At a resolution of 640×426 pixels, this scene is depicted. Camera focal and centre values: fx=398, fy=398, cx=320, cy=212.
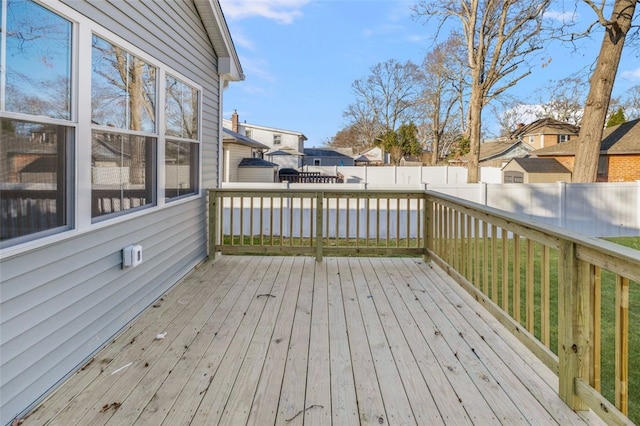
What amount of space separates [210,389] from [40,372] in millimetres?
877

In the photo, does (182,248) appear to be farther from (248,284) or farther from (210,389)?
(210,389)

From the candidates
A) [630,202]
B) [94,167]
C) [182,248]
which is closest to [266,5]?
[182,248]

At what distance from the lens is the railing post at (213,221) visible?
17.3ft

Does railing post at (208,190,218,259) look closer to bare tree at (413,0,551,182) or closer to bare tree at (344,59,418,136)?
bare tree at (413,0,551,182)

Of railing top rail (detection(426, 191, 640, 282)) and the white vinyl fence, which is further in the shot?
the white vinyl fence

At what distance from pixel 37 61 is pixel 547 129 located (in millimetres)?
33236

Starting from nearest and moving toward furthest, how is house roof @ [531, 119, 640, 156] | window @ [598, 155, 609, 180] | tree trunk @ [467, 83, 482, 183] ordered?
tree trunk @ [467, 83, 482, 183], house roof @ [531, 119, 640, 156], window @ [598, 155, 609, 180]

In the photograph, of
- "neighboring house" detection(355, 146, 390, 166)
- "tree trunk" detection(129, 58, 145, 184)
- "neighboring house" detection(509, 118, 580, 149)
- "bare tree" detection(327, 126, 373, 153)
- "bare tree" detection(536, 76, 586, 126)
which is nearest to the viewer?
"tree trunk" detection(129, 58, 145, 184)

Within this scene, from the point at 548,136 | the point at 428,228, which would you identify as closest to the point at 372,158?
the point at 548,136

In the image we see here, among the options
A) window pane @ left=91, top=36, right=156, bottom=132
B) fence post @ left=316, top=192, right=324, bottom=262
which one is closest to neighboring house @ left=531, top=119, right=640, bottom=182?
fence post @ left=316, top=192, right=324, bottom=262

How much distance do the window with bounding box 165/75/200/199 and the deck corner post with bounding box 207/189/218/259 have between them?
394 mm

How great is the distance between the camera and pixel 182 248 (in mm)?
4426

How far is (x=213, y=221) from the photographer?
17.4 feet

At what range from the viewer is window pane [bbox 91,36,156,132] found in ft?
8.63
